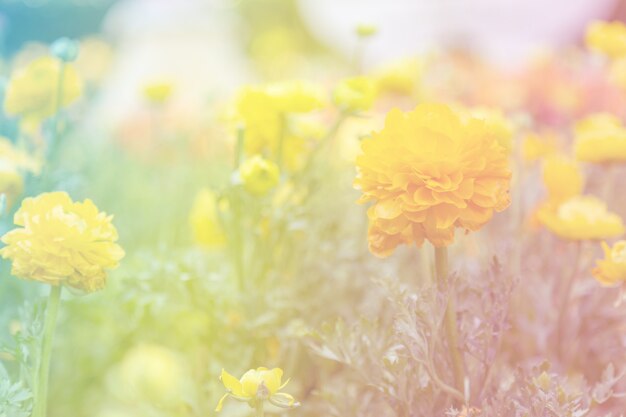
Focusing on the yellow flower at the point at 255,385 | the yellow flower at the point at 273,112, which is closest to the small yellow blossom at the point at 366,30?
the yellow flower at the point at 273,112

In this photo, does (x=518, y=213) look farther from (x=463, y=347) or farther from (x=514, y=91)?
(x=514, y=91)

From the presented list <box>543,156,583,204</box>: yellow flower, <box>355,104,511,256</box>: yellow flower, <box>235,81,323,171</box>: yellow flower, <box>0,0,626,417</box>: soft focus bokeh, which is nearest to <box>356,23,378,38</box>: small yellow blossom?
<box>0,0,626,417</box>: soft focus bokeh

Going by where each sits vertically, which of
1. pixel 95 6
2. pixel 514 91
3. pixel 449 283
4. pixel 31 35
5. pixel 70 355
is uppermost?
pixel 95 6

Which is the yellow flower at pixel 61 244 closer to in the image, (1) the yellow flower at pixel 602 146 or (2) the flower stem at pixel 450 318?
(2) the flower stem at pixel 450 318

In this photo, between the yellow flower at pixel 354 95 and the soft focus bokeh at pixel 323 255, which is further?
the yellow flower at pixel 354 95

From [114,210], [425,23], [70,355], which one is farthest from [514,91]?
[425,23]

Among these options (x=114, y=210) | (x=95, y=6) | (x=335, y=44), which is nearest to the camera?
(x=114, y=210)
